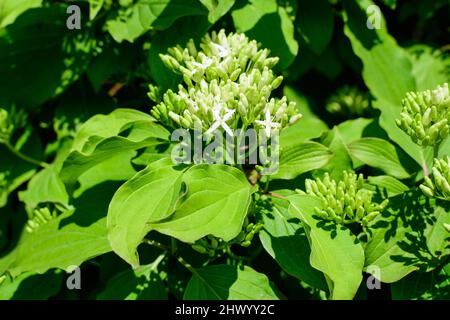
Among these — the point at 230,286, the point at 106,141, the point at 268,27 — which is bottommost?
the point at 230,286

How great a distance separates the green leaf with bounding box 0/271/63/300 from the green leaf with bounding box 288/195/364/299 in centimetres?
96

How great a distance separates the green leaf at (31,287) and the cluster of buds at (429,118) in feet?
4.28

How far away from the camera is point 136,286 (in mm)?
1958

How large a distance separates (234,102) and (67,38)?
110cm

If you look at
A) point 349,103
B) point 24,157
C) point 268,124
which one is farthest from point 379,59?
point 24,157

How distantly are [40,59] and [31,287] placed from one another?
0.94 metres

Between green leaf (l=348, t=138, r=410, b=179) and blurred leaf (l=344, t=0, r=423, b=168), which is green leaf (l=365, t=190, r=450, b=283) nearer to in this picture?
green leaf (l=348, t=138, r=410, b=179)

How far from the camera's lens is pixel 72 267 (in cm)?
179

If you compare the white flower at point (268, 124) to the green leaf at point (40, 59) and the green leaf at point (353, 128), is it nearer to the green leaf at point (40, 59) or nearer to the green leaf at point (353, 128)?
the green leaf at point (353, 128)

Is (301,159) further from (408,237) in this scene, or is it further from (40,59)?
(40,59)

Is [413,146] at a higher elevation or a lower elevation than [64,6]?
lower

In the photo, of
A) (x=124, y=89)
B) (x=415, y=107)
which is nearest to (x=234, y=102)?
(x=415, y=107)

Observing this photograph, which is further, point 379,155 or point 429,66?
point 429,66
